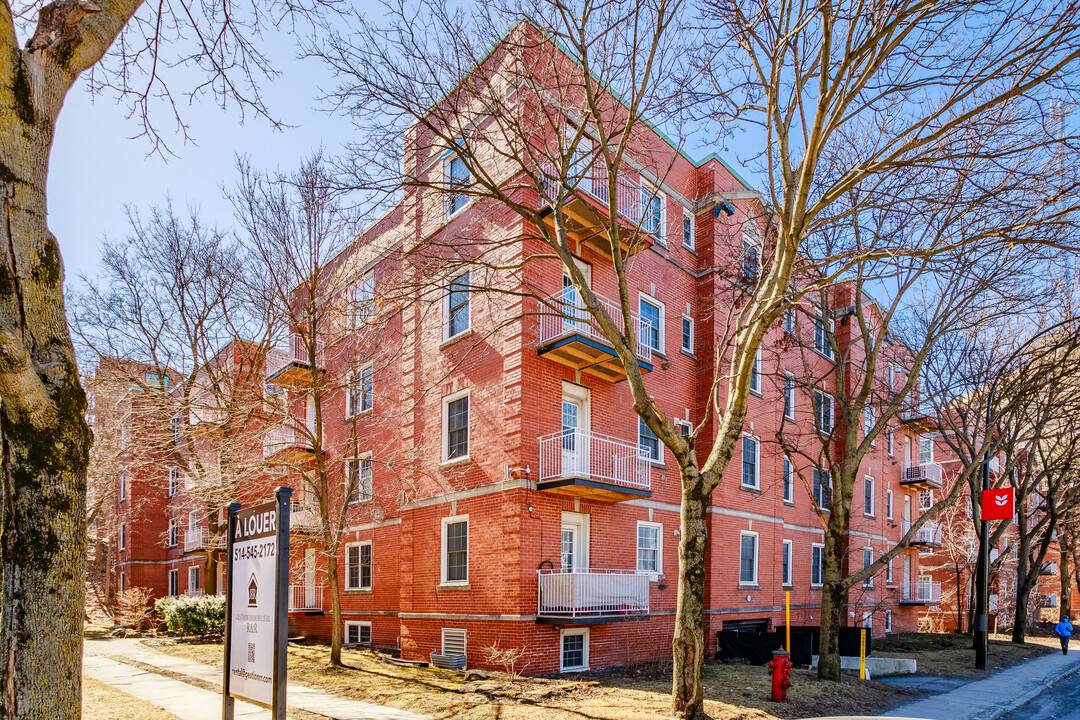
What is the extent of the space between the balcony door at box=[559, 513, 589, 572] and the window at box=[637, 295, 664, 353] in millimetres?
5581

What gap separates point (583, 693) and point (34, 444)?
11.1 m

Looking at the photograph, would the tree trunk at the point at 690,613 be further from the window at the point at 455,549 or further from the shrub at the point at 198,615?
the shrub at the point at 198,615

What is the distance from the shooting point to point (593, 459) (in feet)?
59.6

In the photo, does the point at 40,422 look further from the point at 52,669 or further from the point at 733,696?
the point at 733,696

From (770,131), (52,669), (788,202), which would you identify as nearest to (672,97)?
(770,131)

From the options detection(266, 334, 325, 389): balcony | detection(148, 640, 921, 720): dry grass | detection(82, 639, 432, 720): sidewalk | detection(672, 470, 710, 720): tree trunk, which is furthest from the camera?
detection(266, 334, 325, 389): balcony

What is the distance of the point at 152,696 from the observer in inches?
492

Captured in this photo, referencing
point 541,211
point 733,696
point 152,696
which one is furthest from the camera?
point 541,211

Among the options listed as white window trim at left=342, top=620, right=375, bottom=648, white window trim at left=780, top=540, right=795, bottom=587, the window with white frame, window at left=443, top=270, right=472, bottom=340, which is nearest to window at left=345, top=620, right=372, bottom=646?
white window trim at left=342, top=620, right=375, bottom=648

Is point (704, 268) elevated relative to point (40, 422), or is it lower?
elevated

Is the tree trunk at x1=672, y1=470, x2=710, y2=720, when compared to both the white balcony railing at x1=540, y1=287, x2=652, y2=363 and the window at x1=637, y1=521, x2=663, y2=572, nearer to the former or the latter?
the white balcony railing at x1=540, y1=287, x2=652, y2=363

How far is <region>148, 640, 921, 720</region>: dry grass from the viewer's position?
11.7m

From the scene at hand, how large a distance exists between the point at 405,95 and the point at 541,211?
21.5 ft

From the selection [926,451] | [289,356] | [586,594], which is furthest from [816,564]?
[926,451]
